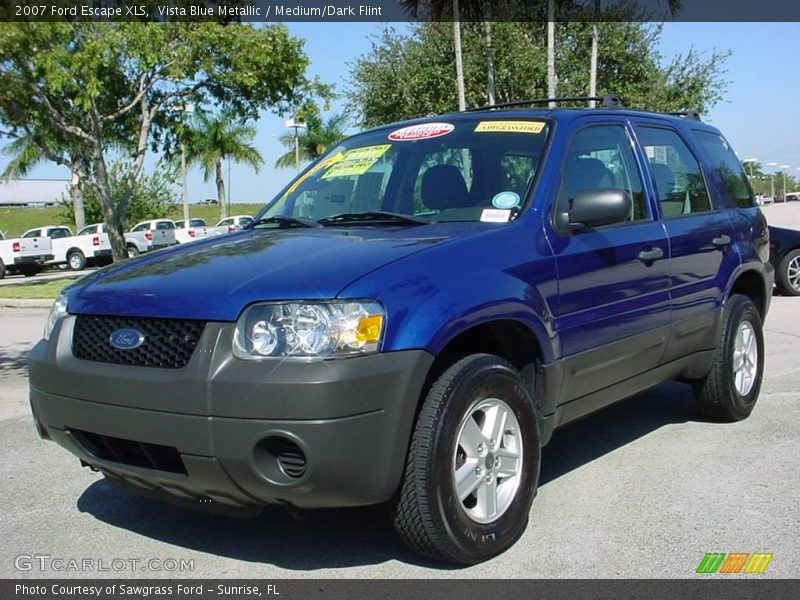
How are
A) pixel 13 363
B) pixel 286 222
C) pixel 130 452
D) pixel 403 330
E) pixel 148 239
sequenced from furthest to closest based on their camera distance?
1. pixel 148 239
2. pixel 13 363
3. pixel 286 222
4. pixel 130 452
5. pixel 403 330

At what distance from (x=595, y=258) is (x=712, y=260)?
1.43m

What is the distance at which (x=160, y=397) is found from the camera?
3.11 metres

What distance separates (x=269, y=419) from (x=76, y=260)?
102 ft

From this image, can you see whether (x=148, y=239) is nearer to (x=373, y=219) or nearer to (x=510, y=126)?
(x=510, y=126)

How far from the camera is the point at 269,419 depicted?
9.75 ft

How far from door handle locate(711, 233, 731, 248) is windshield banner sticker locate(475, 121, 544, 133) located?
154cm

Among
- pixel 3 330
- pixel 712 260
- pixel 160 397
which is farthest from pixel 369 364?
pixel 3 330

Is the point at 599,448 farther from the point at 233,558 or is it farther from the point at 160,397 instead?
the point at 160,397

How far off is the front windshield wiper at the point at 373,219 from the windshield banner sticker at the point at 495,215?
26cm

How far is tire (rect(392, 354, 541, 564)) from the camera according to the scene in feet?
10.5

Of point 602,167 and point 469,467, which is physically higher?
point 602,167

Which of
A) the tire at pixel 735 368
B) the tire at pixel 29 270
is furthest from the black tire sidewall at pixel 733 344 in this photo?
the tire at pixel 29 270

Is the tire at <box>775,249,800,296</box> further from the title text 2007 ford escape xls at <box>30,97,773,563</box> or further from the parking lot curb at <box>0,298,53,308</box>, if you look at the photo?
the parking lot curb at <box>0,298,53,308</box>

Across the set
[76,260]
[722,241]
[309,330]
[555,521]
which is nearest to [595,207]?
[555,521]
